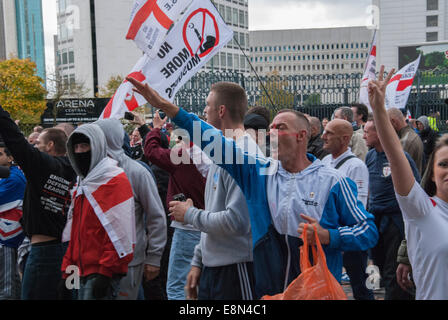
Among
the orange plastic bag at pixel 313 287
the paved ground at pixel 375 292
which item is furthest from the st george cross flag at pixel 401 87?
the orange plastic bag at pixel 313 287

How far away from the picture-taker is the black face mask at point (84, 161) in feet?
13.9

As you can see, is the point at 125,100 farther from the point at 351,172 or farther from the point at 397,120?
the point at 397,120

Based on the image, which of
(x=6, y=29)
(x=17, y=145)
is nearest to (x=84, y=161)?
(x=17, y=145)

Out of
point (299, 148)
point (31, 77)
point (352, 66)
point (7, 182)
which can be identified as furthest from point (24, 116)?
point (352, 66)

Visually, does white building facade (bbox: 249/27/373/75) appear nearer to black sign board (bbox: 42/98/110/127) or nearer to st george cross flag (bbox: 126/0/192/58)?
black sign board (bbox: 42/98/110/127)

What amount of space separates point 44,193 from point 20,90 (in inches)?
1532

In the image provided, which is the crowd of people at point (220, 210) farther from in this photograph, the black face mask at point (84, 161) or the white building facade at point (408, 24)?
the white building facade at point (408, 24)

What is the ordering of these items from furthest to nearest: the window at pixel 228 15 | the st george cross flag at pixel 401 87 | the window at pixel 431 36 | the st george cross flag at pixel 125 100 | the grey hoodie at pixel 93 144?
the window at pixel 431 36
the window at pixel 228 15
the st george cross flag at pixel 401 87
the st george cross flag at pixel 125 100
the grey hoodie at pixel 93 144

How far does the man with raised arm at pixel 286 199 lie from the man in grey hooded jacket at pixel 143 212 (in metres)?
1.29

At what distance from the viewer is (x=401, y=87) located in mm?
10922

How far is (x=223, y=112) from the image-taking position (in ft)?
13.1

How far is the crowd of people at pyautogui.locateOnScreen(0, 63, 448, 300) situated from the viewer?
3004 millimetres

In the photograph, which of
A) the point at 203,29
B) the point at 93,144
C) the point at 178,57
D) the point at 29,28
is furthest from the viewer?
the point at 29,28

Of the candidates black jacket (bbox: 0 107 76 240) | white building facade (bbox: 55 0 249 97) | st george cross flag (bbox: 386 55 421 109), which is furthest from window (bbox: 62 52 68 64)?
black jacket (bbox: 0 107 76 240)
